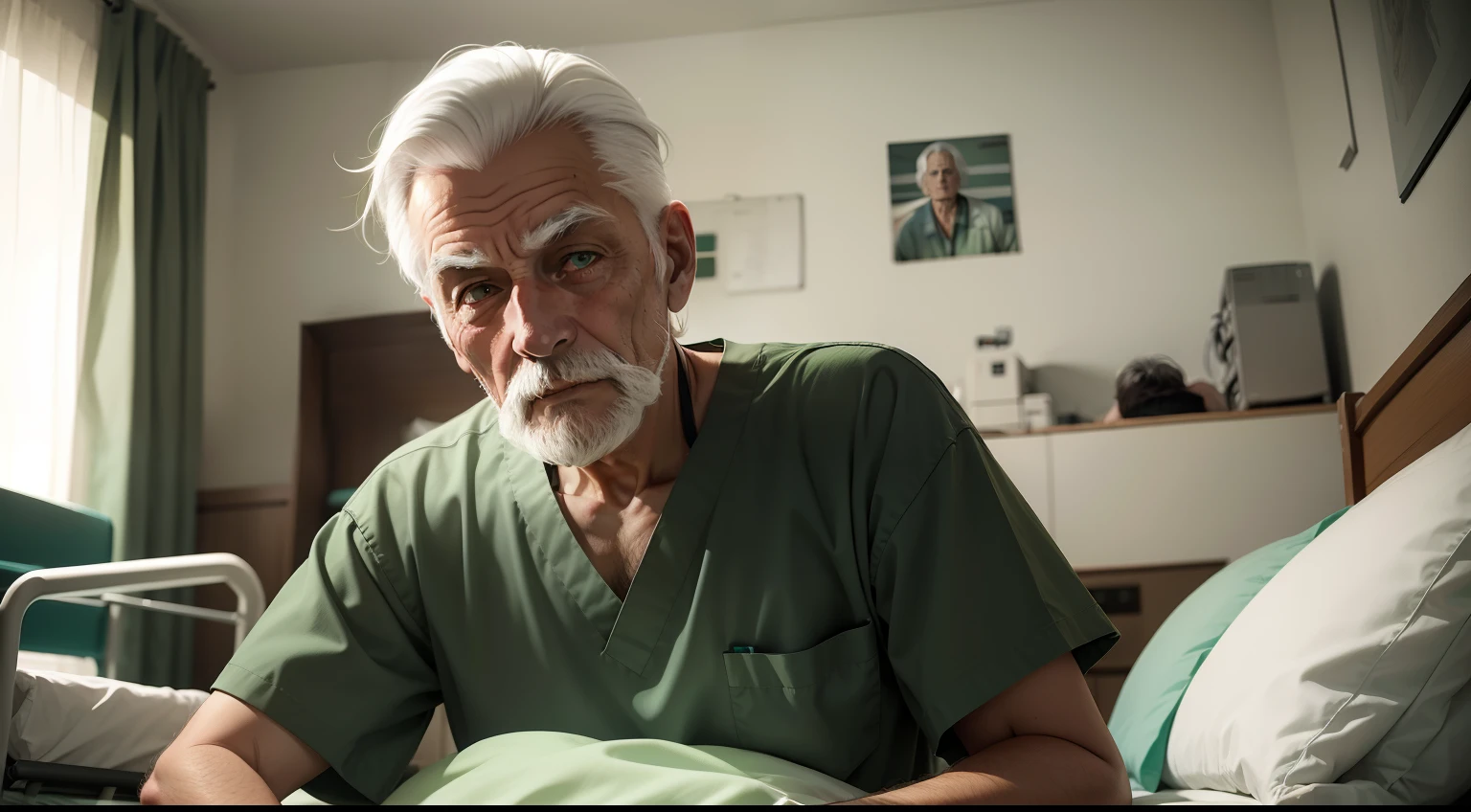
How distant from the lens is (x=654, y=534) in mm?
1072

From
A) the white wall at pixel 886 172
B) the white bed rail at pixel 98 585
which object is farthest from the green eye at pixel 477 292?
the white wall at pixel 886 172

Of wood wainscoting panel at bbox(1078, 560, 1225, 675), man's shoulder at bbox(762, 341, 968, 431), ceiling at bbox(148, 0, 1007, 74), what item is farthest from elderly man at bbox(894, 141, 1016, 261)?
man's shoulder at bbox(762, 341, 968, 431)

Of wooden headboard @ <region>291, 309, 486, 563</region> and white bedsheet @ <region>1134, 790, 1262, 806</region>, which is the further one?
wooden headboard @ <region>291, 309, 486, 563</region>

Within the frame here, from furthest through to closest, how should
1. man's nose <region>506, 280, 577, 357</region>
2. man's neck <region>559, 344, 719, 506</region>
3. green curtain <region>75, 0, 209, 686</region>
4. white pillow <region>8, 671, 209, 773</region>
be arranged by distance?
green curtain <region>75, 0, 209, 686</region>, white pillow <region>8, 671, 209, 773</region>, man's neck <region>559, 344, 719, 506</region>, man's nose <region>506, 280, 577, 357</region>

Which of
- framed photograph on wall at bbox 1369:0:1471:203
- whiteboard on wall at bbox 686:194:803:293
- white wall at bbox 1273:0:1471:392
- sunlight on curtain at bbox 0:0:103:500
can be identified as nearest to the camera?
framed photograph on wall at bbox 1369:0:1471:203

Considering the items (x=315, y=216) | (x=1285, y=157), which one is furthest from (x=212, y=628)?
(x=1285, y=157)

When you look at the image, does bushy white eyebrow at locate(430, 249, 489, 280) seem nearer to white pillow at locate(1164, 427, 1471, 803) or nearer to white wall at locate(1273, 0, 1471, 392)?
white pillow at locate(1164, 427, 1471, 803)

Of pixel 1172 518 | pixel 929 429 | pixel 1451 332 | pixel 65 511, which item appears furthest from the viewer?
pixel 1172 518

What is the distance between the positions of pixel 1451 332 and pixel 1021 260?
2495 millimetres

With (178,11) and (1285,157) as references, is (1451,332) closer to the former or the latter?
(1285,157)

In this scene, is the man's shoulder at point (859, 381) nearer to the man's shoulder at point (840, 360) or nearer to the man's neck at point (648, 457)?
the man's shoulder at point (840, 360)

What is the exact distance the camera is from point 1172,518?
3.09 m

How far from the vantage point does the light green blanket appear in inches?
29.4

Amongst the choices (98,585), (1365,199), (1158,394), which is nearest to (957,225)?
(1158,394)
